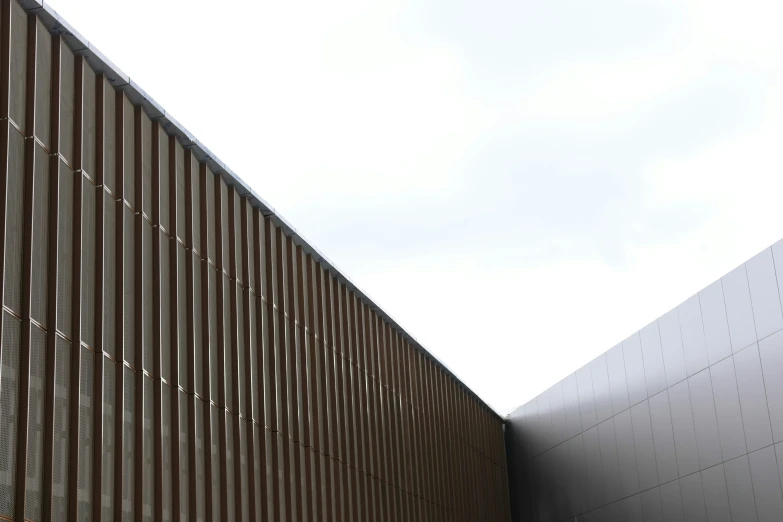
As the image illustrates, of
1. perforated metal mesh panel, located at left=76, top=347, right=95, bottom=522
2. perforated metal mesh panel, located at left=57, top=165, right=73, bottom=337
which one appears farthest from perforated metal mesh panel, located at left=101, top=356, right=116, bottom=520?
perforated metal mesh panel, located at left=57, top=165, right=73, bottom=337

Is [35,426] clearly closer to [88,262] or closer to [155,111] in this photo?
[88,262]

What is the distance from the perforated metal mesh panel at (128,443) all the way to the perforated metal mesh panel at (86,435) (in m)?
1.00

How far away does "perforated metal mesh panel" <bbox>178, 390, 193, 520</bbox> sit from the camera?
66.9ft

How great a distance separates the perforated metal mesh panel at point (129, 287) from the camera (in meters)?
19.5

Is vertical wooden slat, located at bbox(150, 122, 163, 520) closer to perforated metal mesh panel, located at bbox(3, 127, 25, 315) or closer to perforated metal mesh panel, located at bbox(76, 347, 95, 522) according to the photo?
perforated metal mesh panel, located at bbox(76, 347, 95, 522)

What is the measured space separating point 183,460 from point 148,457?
1326 mm

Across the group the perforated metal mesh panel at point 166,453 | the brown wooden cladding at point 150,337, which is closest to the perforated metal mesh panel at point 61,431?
the brown wooden cladding at point 150,337

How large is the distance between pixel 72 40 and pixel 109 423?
6895mm

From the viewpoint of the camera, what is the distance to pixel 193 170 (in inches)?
931

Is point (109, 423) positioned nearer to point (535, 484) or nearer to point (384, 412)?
point (384, 412)

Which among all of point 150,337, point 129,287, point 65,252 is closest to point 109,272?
point 129,287

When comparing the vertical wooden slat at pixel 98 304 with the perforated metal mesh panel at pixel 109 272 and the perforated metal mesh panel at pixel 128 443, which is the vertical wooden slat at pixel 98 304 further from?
the perforated metal mesh panel at pixel 128 443

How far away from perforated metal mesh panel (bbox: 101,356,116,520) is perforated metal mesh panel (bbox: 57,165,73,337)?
121 cm

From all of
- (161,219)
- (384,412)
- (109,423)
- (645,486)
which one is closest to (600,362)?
(645,486)
